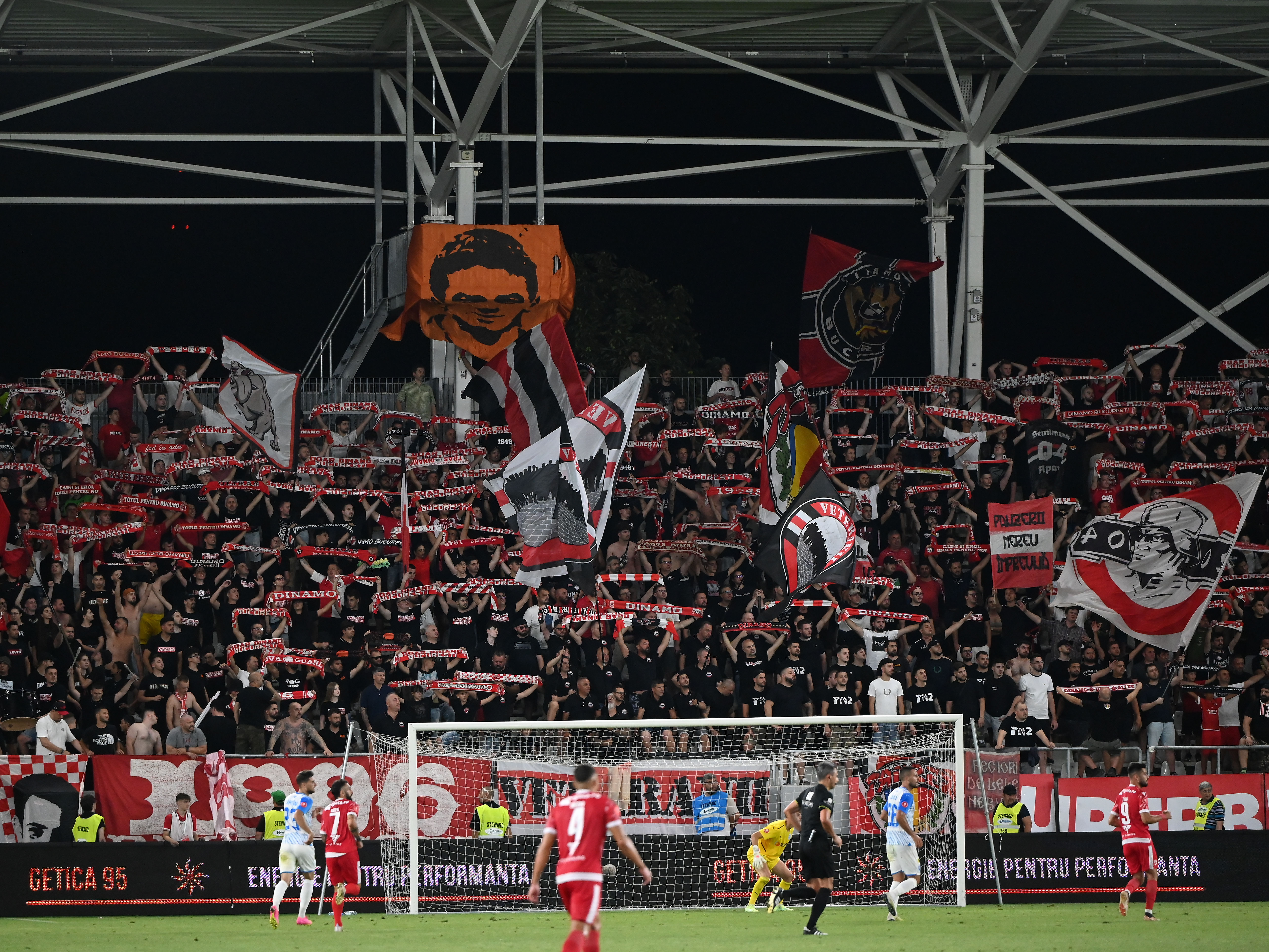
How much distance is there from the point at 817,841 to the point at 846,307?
47.3 feet

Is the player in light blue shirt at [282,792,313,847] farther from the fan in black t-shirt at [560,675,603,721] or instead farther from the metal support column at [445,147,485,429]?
the metal support column at [445,147,485,429]

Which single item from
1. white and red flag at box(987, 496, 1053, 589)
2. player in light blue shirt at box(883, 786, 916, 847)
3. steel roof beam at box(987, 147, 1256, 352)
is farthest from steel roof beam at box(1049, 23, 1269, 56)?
player in light blue shirt at box(883, 786, 916, 847)

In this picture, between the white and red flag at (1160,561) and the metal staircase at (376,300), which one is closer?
the white and red flag at (1160,561)

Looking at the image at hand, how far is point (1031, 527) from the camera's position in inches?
1000

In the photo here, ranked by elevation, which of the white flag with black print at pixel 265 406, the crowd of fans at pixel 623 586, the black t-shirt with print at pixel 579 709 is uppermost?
the white flag with black print at pixel 265 406

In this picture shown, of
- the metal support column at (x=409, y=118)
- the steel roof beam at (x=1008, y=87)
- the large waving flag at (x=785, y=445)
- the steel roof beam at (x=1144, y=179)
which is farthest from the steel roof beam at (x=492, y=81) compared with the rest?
the steel roof beam at (x=1144, y=179)

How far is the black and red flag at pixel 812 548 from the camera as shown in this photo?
2273 centimetres

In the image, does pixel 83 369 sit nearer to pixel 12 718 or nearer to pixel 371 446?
pixel 371 446

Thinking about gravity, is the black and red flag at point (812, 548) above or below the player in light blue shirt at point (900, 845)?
above

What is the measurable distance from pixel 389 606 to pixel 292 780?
3.19 meters

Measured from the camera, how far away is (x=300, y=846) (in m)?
19.6

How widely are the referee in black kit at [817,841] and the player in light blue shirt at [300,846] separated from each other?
5.37m

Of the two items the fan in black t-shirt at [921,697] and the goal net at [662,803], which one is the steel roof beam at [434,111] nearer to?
the goal net at [662,803]

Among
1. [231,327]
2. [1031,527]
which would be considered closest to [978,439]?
[1031,527]
